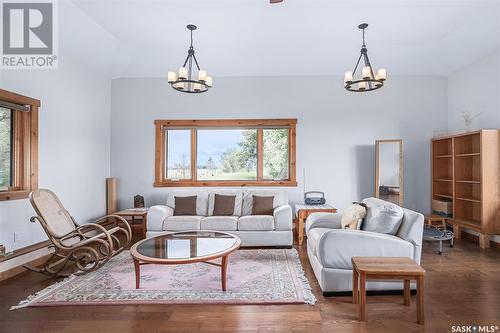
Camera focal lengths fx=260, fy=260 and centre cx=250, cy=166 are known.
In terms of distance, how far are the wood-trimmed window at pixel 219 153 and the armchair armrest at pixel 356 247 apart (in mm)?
2777

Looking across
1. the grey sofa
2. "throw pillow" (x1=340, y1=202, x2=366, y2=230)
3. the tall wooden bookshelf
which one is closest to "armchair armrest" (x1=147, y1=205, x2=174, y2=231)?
the grey sofa

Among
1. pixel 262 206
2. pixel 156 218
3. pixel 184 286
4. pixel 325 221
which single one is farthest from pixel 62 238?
pixel 325 221

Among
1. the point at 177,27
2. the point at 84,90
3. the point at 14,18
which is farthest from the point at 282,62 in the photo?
the point at 14,18

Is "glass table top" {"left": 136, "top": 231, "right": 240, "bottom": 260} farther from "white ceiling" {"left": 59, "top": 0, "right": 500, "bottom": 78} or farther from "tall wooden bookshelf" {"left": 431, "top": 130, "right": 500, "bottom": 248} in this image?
"tall wooden bookshelf" {"left": 431, "top": 130, "right": 500, "bottom": 248}

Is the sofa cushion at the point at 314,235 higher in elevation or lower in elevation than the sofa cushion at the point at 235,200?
lower

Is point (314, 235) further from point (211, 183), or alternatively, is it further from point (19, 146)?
point (19, 146)

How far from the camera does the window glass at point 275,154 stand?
5.32m

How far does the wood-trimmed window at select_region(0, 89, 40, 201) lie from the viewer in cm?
327

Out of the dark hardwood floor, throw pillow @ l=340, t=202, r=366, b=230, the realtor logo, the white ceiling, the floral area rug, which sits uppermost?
the white ceiling

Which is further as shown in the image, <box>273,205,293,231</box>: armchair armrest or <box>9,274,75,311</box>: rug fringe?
<box>273,205,293,231</box>: armchair armrest

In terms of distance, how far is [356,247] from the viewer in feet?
8.20

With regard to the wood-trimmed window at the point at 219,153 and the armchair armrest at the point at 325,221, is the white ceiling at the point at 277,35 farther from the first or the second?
the armchair armrest at the point at 325,221

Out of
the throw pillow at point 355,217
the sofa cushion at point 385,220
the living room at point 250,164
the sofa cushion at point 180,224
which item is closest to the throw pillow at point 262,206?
the living room at point 250,164

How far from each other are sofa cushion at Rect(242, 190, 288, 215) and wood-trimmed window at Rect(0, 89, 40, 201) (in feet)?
10.1
